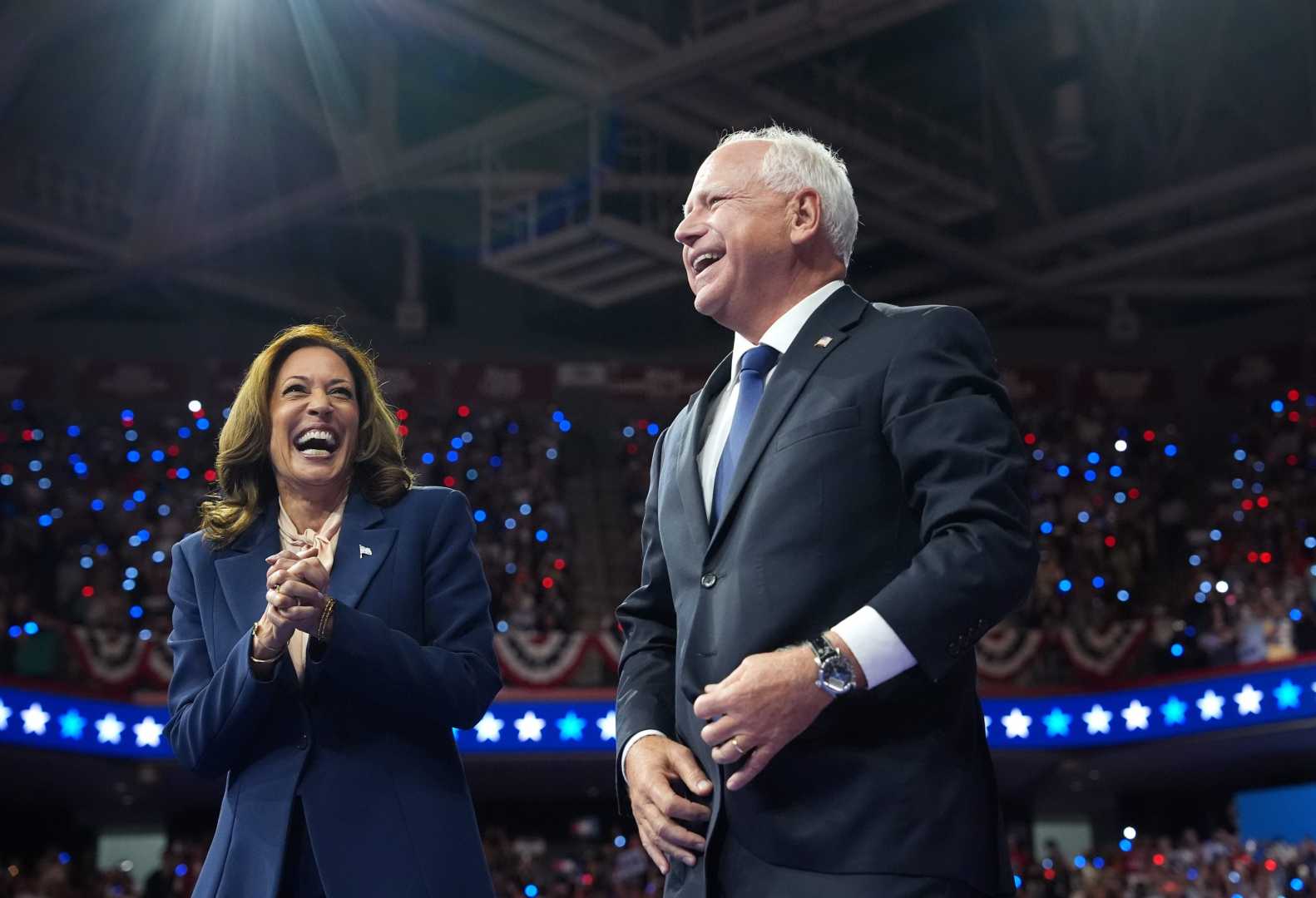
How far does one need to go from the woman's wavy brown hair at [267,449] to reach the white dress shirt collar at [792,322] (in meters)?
0.68

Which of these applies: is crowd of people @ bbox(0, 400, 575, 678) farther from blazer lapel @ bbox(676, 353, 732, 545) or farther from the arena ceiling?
blazer lapel @ bbox(676, 353, 732, 545)

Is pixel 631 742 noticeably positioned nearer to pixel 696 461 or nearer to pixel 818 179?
pixel 696 461

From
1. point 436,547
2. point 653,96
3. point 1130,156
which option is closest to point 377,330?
point 653,96

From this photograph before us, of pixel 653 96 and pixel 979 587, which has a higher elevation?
pixel 653 96

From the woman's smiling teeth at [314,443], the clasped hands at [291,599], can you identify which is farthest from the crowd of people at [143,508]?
the clasped hands at [291,599]

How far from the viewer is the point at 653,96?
13.6m

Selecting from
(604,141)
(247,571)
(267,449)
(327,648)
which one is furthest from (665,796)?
(604,141)

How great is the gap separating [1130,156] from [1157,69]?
1983mm

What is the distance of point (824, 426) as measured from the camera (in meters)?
1.89

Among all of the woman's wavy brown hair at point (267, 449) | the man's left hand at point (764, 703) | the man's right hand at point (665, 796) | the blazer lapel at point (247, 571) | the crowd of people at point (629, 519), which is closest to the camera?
the man's left hand at point (764, 703)

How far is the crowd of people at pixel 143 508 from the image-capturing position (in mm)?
12594

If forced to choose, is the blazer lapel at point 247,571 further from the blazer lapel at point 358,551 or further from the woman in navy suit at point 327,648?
the blazer lapel at point 358,551

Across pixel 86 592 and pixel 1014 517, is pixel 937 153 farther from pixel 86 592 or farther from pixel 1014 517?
pixel 1014 517

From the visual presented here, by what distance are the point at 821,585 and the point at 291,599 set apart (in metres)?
0.75
